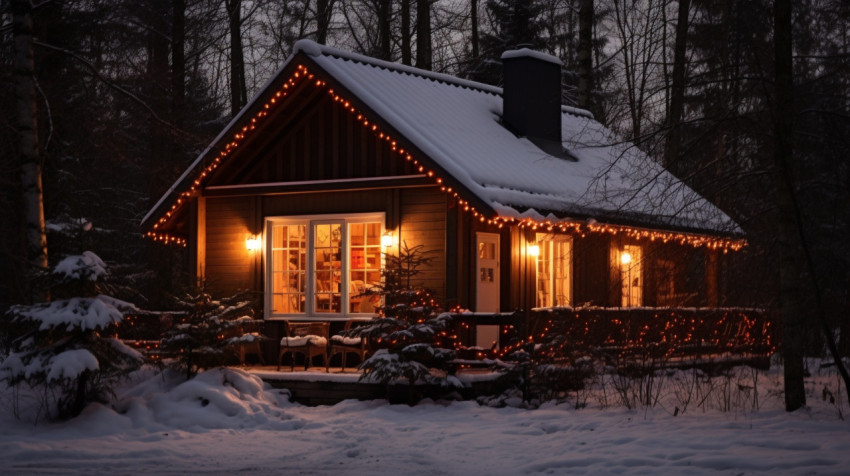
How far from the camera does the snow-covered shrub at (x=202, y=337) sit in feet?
53.7

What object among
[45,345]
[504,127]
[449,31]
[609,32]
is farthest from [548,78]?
[609,32]

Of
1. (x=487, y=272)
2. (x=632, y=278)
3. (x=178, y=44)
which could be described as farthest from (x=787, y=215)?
(x=178, y=44)

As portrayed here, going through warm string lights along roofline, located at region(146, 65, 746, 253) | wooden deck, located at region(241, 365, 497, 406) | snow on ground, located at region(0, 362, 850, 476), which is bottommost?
snow on ground, located at region(0, 362, 850, 476)

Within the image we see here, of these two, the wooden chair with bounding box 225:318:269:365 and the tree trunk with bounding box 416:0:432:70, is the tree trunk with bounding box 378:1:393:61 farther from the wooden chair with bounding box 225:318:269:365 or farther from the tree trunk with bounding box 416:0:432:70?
the wooden chair with bounding box 225:318:269:365

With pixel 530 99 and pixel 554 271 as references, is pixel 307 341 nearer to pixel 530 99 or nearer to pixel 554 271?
pixel 554 271

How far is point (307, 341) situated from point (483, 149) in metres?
4.75

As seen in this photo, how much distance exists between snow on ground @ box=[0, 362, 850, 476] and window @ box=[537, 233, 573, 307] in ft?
14.0

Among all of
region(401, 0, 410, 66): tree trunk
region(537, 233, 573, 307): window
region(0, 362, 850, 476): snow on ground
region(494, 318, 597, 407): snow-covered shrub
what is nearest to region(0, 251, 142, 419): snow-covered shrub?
region(0, 362, 850, 476): snow on ground

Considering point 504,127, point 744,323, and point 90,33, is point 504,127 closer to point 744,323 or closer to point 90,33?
point 744,323

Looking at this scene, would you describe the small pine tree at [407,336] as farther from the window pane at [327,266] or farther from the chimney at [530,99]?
the chimney at [530,99]

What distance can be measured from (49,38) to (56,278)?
11.9 meters

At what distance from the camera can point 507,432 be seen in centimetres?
1333

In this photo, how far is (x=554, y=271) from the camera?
20.7 meters

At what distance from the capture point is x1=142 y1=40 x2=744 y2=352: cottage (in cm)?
→ 1828
